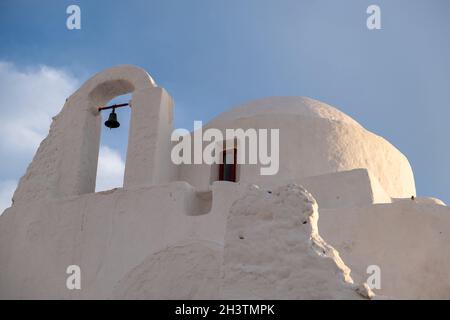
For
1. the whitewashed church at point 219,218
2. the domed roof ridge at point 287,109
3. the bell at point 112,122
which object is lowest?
the whitewashed church at point 219,218

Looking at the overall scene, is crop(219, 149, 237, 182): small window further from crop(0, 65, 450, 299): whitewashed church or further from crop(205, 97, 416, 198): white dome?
crop(205, 97, 416, 198): white dome

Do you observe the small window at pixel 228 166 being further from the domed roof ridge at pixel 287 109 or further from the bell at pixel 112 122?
the bell at pixel 112 122

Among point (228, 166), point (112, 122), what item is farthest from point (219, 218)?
point (112, 122)

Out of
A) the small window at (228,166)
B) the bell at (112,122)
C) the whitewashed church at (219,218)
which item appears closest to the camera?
the whitewashed church at (219,218)

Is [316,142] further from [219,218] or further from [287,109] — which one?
[219,218]

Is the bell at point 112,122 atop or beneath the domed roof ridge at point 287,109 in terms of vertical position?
beneath

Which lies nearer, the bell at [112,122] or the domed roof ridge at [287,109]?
the bell at [112,122]

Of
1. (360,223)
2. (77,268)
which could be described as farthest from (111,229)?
(360,223)

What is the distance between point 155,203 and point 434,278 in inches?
139

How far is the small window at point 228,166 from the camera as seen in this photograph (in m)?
9.15

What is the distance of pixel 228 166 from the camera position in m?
9.24

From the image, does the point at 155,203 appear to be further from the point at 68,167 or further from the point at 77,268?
the point at 68,167

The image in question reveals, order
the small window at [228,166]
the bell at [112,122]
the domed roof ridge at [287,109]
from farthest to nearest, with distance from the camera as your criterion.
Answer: the domed roof ridge at [287,109]
the small window at [228,166]
the bell at [112,122]

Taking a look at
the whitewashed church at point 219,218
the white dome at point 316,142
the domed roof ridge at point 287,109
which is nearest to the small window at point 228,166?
the whitewashed church at point 219,218
